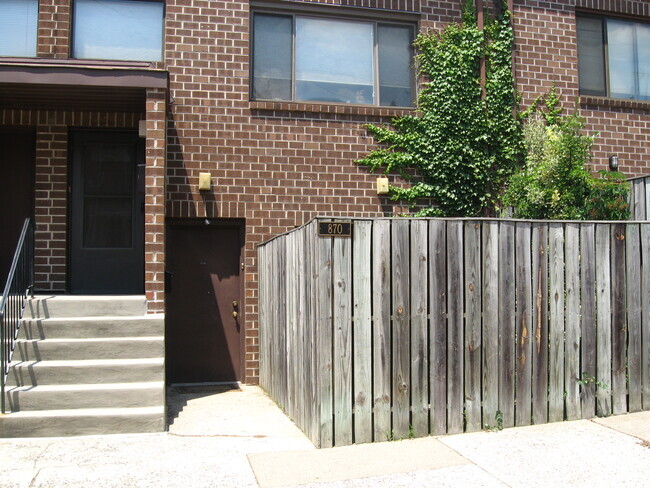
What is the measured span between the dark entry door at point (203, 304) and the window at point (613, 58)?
643 cm

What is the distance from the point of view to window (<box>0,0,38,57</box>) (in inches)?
353

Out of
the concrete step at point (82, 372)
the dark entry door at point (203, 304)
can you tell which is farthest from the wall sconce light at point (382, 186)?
the concrete step at point (82, 372)

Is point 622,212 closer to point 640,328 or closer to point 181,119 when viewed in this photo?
point 640,328

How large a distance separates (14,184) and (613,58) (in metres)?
9.69

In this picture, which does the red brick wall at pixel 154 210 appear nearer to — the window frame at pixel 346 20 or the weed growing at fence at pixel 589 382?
the window frame at pixel 346 20

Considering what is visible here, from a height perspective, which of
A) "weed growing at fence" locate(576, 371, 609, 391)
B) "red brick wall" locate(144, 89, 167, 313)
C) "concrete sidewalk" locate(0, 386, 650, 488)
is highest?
"red brick wall" locate(144, 89, 167, 313)

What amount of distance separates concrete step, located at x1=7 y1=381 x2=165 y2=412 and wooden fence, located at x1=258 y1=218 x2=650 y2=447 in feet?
4.89

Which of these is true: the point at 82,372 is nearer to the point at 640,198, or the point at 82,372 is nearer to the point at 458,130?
the point at 458,130

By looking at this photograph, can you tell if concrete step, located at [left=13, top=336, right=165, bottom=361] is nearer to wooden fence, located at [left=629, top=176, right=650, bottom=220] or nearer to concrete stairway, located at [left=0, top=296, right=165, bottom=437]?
concrete stairway, located at [left=0, top=296, right=165, bottom=437]

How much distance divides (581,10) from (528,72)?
5.18 feet

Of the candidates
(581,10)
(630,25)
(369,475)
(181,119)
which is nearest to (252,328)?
(181,119)

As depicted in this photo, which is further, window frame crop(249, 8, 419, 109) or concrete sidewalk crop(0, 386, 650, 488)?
window frame crop(249, 8, 419, 109)

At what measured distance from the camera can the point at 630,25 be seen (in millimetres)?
11070

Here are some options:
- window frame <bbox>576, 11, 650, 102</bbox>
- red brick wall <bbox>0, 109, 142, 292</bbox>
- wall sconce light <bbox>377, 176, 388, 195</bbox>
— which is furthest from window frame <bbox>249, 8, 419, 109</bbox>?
window frame <bbox>576, 11, 650, 102</bbox>
